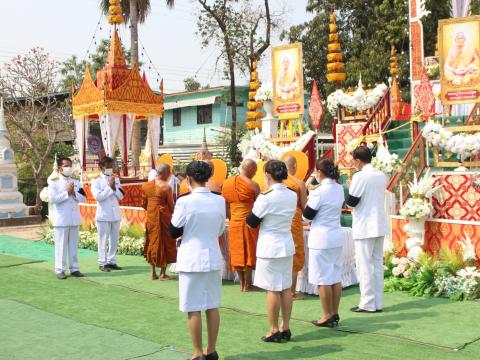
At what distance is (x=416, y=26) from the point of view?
16219mm

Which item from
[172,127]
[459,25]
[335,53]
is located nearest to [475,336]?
[459,25]

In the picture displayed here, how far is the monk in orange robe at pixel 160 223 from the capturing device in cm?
869

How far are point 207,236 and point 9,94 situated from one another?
70.7 feet

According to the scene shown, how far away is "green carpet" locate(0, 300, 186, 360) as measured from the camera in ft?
17.4

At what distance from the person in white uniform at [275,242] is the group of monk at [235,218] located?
138 cm

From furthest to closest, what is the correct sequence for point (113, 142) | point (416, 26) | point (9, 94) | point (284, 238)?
1. point (9, 94)
2. point (416, 26)
3. point (113, 142)
4. point (284, 238)

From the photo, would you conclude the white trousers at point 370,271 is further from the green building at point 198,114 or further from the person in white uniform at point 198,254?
the green building at point 198,114

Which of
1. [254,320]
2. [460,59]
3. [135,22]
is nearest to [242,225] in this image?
[254,320]

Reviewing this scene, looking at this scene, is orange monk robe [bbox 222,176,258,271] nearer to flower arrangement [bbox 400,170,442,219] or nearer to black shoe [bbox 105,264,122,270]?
flower arrangement [bbox 400,170,442,219]

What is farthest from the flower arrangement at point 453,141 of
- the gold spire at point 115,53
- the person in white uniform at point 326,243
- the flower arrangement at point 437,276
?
the gold spire at point 115,53

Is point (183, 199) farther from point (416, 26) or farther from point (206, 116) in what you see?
point (206, 116)

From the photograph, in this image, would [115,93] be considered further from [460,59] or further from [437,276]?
[437,276]

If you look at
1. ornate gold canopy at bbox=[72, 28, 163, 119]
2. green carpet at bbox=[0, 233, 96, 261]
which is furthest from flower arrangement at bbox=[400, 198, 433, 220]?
ornate gold canopy at bbox=[72, 28, 163, 119]

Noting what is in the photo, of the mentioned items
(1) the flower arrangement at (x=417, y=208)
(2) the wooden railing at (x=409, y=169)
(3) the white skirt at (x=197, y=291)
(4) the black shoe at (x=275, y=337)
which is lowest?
(4) the black shoe at (x=275, y=337)
